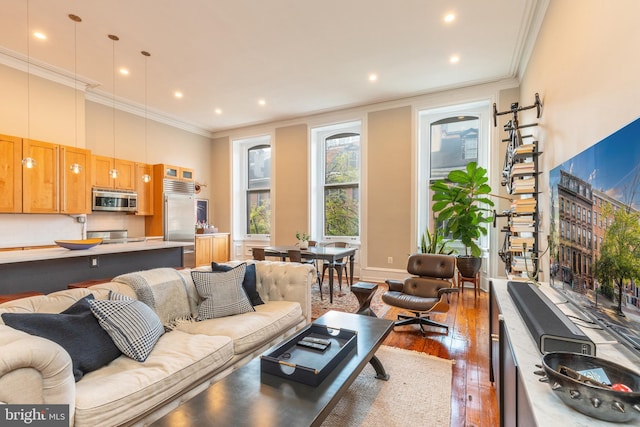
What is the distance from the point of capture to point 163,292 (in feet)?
7.52

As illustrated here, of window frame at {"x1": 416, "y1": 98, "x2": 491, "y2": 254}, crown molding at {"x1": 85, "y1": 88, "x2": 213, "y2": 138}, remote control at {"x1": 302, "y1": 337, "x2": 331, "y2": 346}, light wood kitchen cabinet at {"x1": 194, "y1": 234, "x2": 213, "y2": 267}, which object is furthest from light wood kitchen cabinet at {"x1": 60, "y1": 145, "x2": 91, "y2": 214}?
window frame at {"x1": 416, "y1": 98, "x2": 491, "y2": 254}

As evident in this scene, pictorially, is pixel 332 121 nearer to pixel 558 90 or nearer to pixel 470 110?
pixel 470 110

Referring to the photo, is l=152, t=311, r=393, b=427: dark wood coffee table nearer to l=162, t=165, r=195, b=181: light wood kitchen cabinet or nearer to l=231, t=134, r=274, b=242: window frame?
l=162, t=165, r=195, b=181: light wood kitchen cabinet

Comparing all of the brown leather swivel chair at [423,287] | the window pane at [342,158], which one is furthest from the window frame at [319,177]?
the brown leather swivel chair at [423,287]

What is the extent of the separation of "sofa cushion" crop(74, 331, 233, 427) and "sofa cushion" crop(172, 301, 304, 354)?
102 millimetres

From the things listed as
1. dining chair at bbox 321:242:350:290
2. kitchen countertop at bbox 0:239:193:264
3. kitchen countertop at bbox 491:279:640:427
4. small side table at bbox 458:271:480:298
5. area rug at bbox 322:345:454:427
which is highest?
kitchen countertop at bbox 0:239:193:264

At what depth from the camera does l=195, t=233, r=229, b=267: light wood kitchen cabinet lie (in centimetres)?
653

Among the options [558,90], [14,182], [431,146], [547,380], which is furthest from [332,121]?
[547,380]

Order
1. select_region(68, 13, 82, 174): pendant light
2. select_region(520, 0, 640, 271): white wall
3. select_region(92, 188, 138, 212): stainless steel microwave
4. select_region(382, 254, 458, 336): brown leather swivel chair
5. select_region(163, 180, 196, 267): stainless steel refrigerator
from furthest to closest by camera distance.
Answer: select_region(163, 180, 196, 267): stainless steel refrigerator < select_region(92, 188, 138, 212): stainless steel microwave < select_region(68, 13, 82, 174): pendant light < select_region(382, 254, 458, 336): brown leather swivel chair < select_region(520, 0, 640, 271): white wall

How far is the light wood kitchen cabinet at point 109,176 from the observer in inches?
202

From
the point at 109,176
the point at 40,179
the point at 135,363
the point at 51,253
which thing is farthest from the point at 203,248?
the point at 135,363

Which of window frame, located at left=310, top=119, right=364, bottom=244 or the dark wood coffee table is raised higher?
window frame, located at left=310, top=119, right=364, bottom=244

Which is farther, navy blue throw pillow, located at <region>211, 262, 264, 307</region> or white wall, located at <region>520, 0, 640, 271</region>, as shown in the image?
navy blue throw pillow, located at <region>211, 262, 264, 307</region>

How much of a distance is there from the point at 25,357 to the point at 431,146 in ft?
19.0
